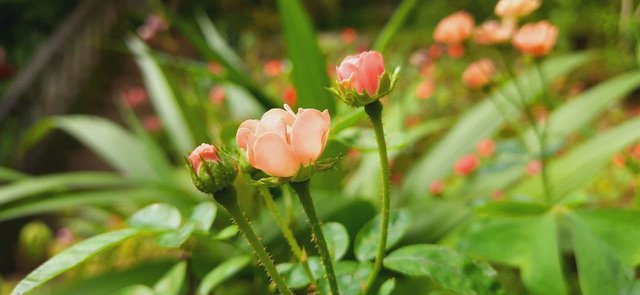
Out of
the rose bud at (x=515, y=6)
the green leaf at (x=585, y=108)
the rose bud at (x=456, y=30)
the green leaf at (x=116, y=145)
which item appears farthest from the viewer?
the green leaf at (x=116, y=145)

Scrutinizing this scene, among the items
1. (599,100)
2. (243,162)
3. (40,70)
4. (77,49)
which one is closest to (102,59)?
(77,49)

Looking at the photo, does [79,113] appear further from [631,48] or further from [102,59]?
[631,48]

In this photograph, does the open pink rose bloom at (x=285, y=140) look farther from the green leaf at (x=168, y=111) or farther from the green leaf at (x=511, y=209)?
the green leaf at (x=168, y=111)

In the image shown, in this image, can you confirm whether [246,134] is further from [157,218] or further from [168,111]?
[168,111]

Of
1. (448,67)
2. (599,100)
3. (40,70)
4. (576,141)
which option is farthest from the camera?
(40,70)

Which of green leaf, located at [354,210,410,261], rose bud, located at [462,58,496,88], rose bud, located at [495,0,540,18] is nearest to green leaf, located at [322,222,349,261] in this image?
green leaf, located at [354,210,410,261]

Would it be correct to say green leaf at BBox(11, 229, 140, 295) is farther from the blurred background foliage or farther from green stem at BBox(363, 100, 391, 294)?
green stem at BBox(363, 100, 391, 294)

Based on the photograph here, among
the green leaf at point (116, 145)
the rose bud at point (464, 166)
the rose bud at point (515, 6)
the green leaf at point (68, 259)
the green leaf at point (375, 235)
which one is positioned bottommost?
the rose bud at point (464, 166)

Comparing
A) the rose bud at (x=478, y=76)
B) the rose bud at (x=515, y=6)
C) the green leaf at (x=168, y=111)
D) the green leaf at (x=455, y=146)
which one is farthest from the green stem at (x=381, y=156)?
the green leaf at (x=168, y=111)

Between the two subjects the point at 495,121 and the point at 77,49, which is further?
the point at 77,49
